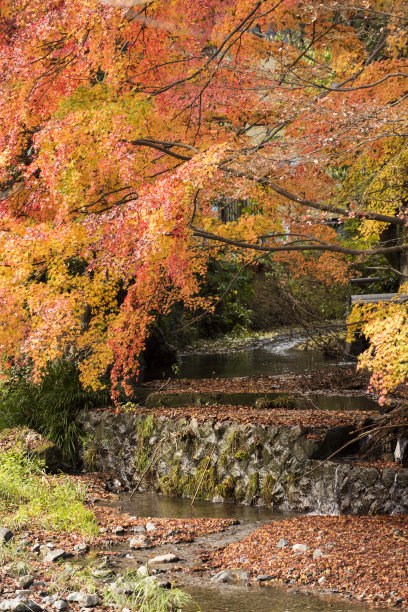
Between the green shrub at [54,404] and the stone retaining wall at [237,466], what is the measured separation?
14.0 inches

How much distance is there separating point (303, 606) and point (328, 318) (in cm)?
1566

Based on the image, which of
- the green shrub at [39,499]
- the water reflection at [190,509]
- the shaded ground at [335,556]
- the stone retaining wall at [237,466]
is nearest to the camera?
the shaded ground at [335,556]

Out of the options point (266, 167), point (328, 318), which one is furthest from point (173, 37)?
point (328, 318)

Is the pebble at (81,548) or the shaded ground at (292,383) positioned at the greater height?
the pebble at (81,548)

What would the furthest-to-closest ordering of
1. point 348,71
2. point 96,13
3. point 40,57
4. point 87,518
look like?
point 348,71
point 40,57
point 96,13
point 87,518

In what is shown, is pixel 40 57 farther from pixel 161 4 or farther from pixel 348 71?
pixel 348 71

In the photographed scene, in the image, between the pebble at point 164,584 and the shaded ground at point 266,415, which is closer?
the pebble at point 164,584

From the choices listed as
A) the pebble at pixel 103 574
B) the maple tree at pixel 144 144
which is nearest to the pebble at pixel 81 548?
the pebble at pixel 103 574

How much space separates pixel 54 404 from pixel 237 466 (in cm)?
372

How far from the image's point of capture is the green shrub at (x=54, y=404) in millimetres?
10867

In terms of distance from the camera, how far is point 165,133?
10953mm

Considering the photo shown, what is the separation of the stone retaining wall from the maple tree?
114 centimetres

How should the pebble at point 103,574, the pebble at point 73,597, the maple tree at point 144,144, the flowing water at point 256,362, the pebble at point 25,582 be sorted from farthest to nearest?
the flowing water at point 256,362
the maple tree at point 144,144
the pebble at point 103,574
the pebble at point 25,582
the pebble at point 73,597

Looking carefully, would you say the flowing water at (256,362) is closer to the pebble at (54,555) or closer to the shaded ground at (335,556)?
the shaded ground at (335,556)
